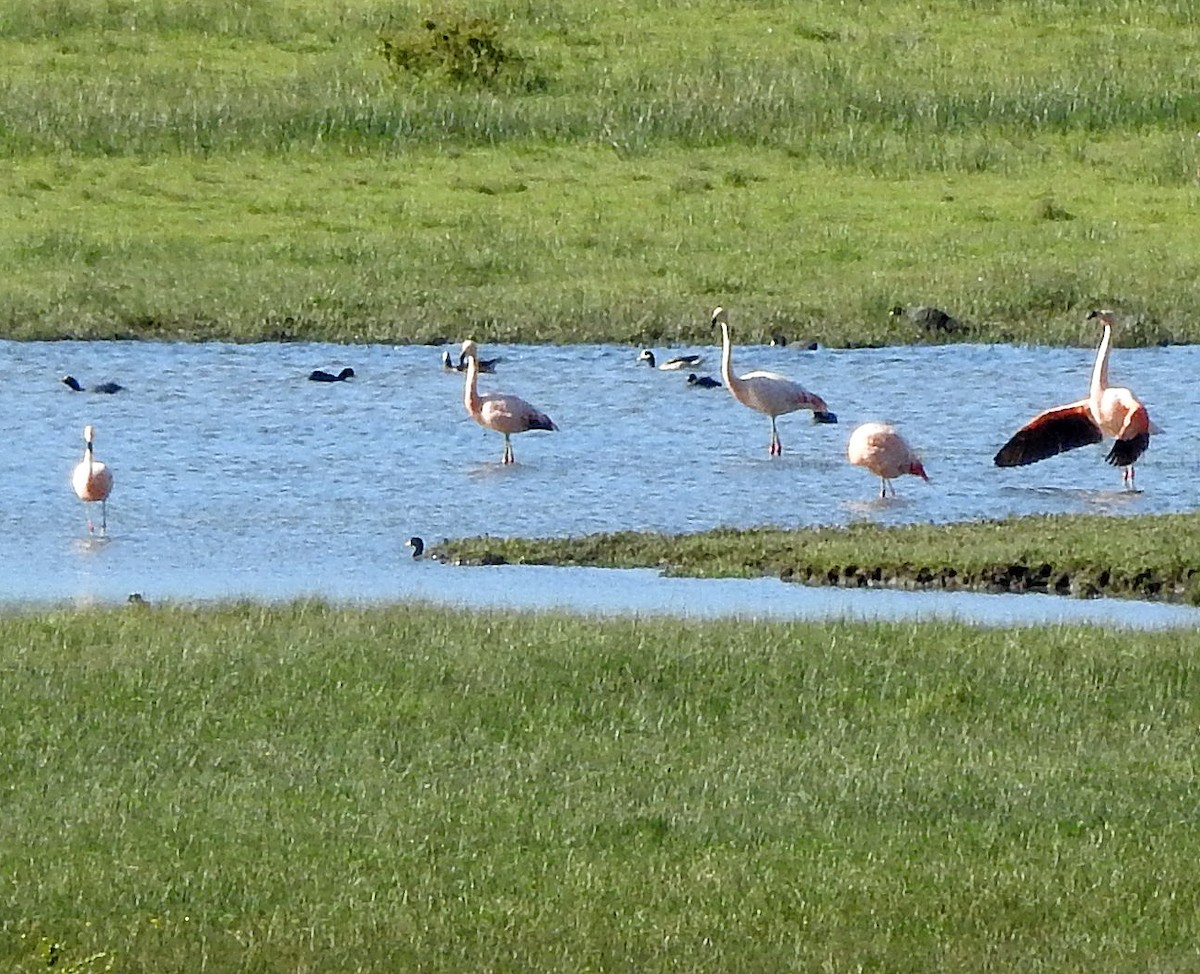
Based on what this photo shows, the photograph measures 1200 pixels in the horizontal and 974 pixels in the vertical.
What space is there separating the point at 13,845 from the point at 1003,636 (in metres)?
3.97

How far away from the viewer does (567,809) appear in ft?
24.5

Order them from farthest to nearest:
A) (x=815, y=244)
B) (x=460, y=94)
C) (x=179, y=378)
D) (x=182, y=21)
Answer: (x=182, y=21) → (x=460, y=94) → (x=815, y=244) → (x=179, y=378)

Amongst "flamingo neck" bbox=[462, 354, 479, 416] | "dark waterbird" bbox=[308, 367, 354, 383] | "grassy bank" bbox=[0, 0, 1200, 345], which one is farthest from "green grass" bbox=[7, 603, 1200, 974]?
"grassy bank" bbox=[0, 0, 1200, 345]

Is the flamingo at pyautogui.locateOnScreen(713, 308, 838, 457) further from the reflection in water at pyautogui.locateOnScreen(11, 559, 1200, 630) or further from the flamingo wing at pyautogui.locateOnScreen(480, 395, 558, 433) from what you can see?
the reflection in water at pyautogui.locateOnScreen(11, 559, 1200, 630)

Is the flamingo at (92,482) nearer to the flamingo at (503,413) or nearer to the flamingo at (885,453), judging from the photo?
the flamingo at (503,413)

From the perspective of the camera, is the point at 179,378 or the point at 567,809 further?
the point at 179,378

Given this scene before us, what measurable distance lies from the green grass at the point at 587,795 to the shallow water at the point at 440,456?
90.6 inches

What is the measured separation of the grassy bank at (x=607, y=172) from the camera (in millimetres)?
19953

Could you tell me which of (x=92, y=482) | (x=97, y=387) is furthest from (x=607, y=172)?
(x=92, y=482)

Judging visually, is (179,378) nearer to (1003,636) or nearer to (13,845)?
(1003,636)

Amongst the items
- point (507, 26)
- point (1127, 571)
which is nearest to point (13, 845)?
point (1127, 571)

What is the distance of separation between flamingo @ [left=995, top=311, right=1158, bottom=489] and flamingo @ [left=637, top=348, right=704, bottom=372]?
14.8ft

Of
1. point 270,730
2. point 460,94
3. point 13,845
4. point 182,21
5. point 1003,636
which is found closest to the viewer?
point 13,845

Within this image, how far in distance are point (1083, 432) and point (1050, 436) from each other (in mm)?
186
